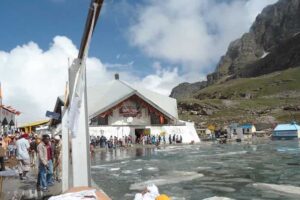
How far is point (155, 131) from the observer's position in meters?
59.6

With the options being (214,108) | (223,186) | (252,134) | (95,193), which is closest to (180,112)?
(214,108)

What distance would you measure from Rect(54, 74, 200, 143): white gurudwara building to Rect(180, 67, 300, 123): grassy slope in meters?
43.5

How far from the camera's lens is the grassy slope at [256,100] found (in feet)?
368

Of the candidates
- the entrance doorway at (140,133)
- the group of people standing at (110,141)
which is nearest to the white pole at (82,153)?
the group of people standing at (110,141)

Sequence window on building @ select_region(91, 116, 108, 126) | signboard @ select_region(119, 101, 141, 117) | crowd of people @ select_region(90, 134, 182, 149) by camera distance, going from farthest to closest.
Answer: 1. signboard @ select_region(119, 101, 141, 117)
2. window on building @ select_region(91, 116, 108, 126)
3. crowd of people @ select_region(90, 134, 182, 149)

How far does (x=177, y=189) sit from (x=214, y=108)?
11211 cm

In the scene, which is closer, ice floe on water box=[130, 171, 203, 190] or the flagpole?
the flagpole

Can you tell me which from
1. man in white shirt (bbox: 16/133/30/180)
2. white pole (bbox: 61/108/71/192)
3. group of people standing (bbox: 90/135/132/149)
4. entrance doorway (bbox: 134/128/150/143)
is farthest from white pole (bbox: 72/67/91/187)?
entrance doorway (bbox: 134/128/150/143)

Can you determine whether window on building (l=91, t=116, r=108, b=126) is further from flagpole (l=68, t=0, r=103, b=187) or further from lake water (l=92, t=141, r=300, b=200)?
flagpole (l=68, t=0, r=103, b=187)

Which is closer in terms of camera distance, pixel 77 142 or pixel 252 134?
pixel 77 142

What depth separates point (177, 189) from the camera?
1802 cm

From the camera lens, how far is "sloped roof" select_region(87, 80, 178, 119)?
58.1m

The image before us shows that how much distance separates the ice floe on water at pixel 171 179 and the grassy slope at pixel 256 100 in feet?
262

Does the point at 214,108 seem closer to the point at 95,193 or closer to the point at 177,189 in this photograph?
the point at 177,189
